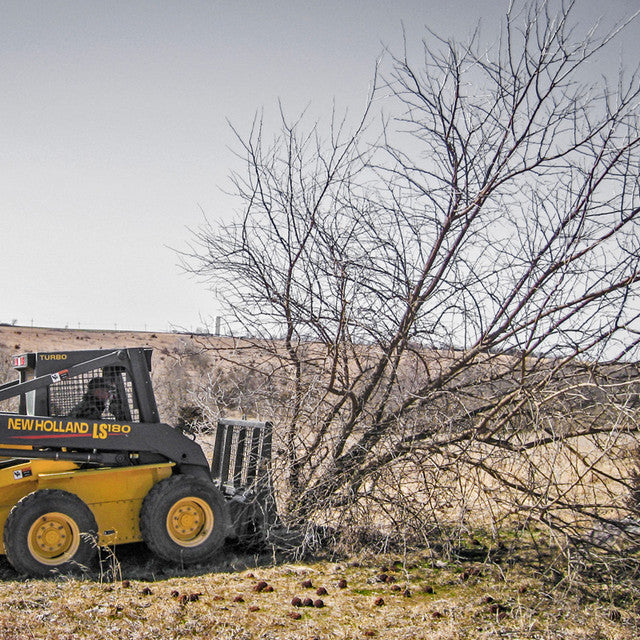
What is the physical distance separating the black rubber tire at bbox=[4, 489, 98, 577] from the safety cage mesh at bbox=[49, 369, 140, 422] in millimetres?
943

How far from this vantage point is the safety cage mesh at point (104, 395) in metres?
7.03

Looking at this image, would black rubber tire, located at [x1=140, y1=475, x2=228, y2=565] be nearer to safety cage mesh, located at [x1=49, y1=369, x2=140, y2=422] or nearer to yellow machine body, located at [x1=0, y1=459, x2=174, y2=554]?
yellow machine body, located at [x1=0, y1=459, x2=174, y2=554]

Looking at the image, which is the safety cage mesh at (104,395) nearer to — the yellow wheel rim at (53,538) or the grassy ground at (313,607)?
the yellow wheel rim at (53,538)

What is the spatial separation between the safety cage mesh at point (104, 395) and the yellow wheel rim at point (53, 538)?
109 cm

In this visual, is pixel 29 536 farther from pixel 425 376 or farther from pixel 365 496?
pixel 425 376

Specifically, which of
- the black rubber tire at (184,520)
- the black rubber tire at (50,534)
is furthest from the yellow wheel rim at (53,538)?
the black rubber tire at (184,520)

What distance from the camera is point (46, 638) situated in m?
4.48

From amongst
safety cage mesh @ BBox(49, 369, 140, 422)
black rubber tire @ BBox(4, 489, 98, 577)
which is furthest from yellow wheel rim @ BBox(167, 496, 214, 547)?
safety cage mesh @ BBox(49, 369, 140, 422)

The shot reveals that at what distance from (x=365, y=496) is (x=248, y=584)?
1502 millimetres

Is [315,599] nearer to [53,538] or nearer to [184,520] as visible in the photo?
[184,520]

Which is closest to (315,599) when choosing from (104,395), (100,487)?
(100,487)

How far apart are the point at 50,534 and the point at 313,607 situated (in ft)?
8.78

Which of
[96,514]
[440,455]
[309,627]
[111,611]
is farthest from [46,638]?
[440,455]

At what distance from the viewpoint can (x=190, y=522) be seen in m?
7.14
